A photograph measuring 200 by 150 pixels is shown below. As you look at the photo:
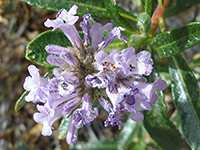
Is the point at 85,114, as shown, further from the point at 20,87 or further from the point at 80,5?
the point at 20,87

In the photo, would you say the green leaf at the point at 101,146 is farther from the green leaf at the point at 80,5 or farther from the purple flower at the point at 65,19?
the purple flower at the point at 65,19

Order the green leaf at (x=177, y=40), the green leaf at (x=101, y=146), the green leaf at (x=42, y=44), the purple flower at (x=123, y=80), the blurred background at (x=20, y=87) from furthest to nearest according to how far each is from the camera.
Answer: the blurred background at (x=20, y=87) → the green leaf at (x=101, y=146) → the green leaf at (x=42, y=44) → the green leaf at (x=177, y=40) → the purple flower at (x=123, y=80)

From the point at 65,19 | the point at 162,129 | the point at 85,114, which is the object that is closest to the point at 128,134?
the point at 162,129

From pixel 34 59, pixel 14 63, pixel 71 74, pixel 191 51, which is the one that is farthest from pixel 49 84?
pixel 191 51

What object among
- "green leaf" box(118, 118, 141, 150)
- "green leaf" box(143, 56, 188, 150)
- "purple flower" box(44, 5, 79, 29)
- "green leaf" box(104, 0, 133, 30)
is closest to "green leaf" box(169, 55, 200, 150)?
"green leaf" box(143, 56, 188, 150)

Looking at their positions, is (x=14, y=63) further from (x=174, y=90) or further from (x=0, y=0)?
(x=174, y=90)

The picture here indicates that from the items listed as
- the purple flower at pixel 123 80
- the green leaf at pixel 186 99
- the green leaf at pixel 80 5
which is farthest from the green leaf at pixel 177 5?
the purple flower at pixel 123 80
